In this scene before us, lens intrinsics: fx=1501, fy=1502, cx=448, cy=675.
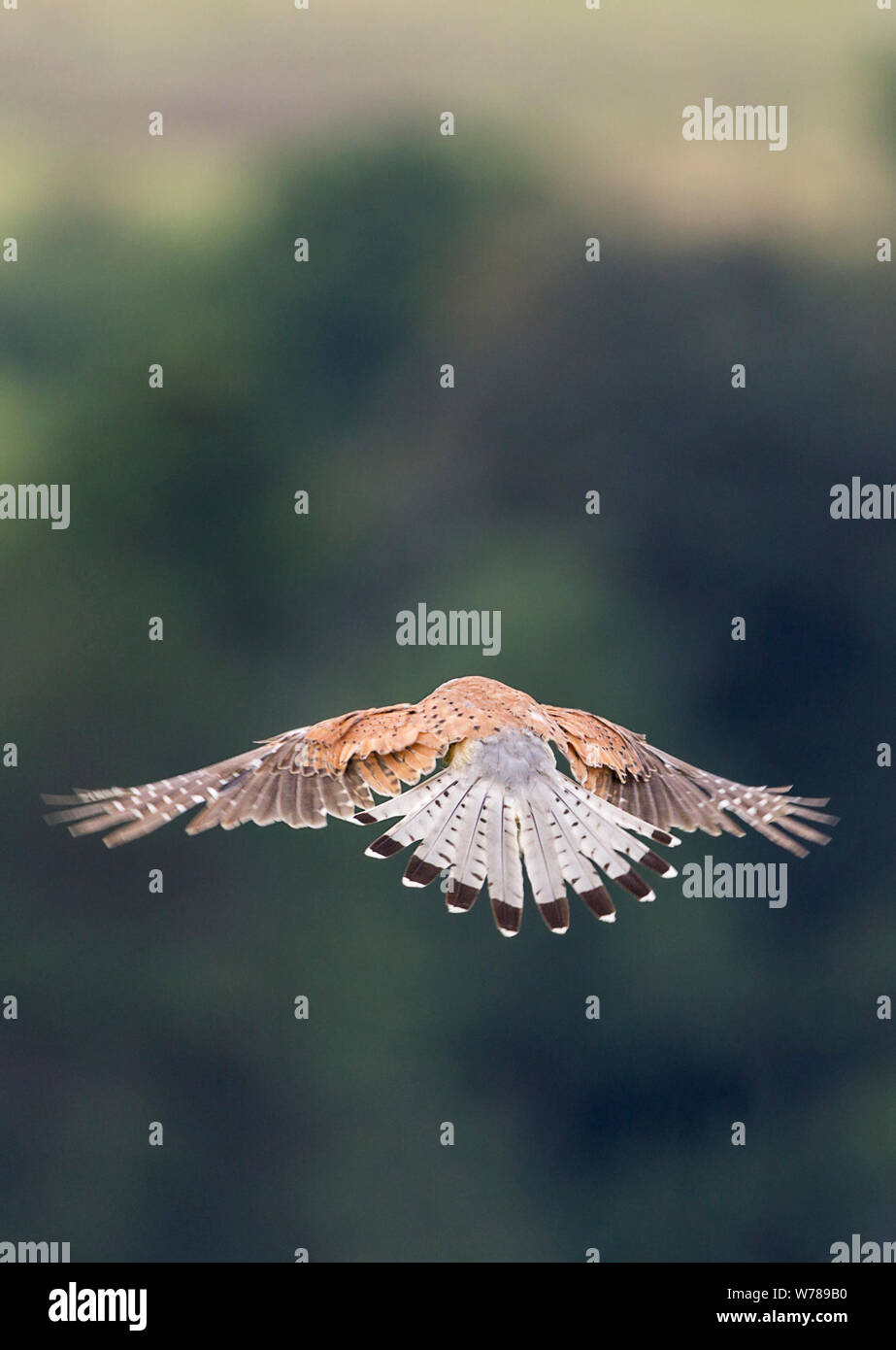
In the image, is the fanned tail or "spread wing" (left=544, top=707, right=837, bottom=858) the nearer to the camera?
the fanned tail

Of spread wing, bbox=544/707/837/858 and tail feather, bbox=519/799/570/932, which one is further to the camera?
spread wing, bbox=544/707/837/858

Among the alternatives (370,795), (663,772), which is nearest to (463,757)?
(370,795)

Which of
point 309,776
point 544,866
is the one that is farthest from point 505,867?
point 309,776

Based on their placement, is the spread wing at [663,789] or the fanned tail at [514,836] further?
the spread wing at [663,789]

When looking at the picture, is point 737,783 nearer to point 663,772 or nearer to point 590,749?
point 663,772
